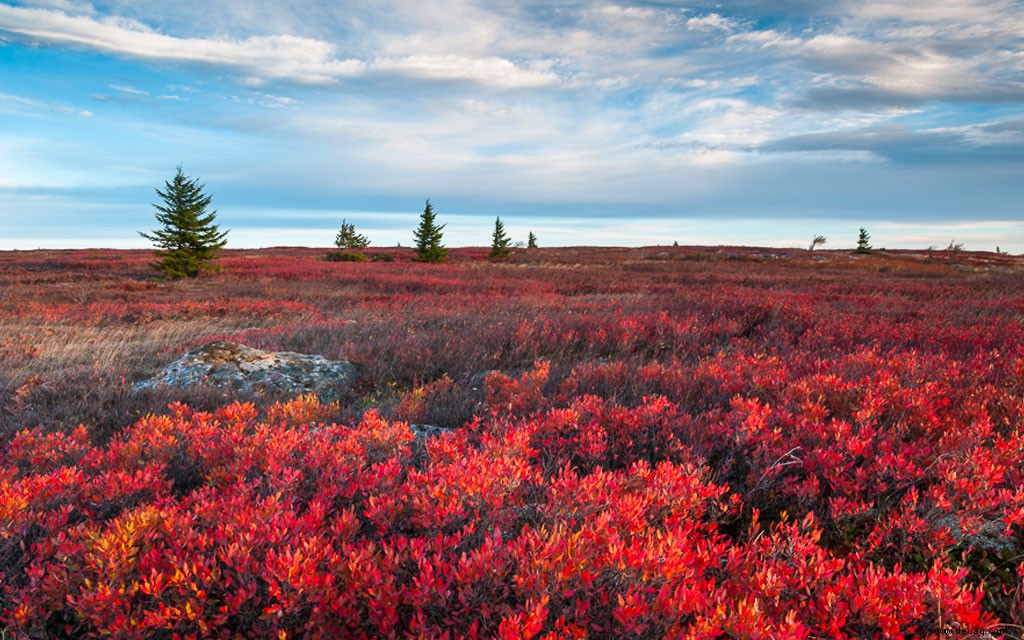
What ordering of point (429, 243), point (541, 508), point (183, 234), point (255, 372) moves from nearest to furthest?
point (541, 508) < point (255, 372) < point (183, 234) < point (429, 243)

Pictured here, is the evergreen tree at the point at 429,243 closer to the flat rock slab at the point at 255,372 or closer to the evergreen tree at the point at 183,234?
the evergreen tree at the point at 183,234

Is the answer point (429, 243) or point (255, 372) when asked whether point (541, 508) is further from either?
point (429, 243)

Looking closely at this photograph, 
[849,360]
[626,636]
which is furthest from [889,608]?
[849,360]

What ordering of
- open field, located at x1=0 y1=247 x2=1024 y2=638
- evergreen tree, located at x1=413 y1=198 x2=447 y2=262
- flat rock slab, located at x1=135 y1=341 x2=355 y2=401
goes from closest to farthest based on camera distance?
open field, located at x1=0 y1=247 x2=1024 y2=638
flat rock slab, located at x1=135 y1=341 x2=355 y2=401
evergreen tree, located at x1=413 y1=198 x2=447 y2=262

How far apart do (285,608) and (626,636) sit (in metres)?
1.17

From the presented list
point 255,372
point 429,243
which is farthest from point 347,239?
point 255,372

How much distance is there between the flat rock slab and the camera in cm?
648

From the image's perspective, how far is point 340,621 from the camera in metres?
1.96

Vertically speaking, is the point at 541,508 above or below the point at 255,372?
above

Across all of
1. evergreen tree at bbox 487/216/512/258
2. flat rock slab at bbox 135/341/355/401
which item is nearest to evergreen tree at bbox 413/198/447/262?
evergreen tree at bbox 487/216/512/258

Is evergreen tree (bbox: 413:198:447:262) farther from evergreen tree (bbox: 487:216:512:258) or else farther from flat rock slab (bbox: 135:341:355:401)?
flat rock slab (bbox: 135:341:355:401)

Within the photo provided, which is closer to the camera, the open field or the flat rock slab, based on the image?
the open field

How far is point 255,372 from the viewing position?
691 centimetres

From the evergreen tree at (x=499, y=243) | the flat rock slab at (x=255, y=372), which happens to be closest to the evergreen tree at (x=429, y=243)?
the evergreen tree at (x=499, y=243)
